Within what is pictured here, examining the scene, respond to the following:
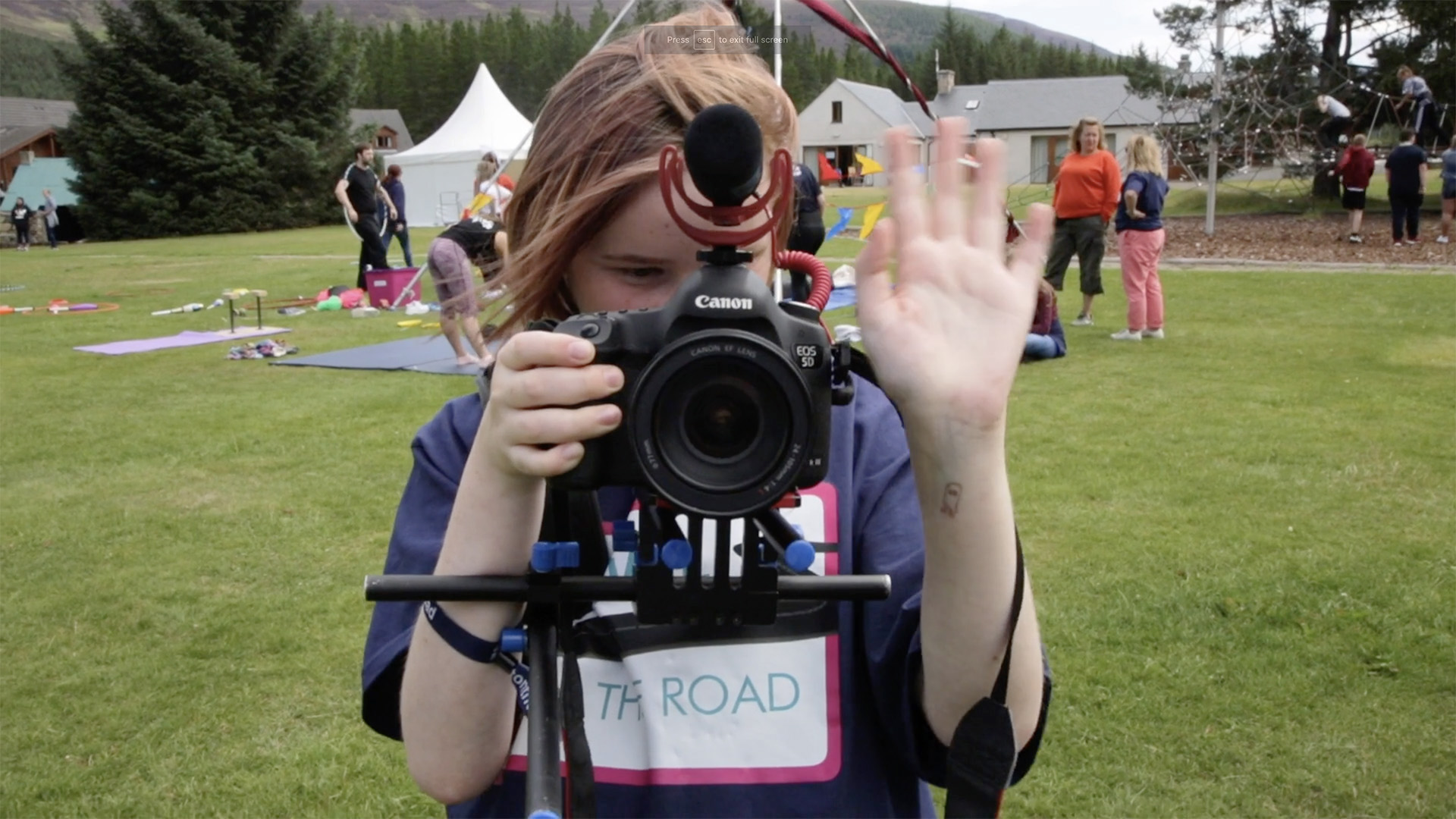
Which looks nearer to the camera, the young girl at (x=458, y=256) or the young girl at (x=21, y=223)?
the young girl at (x=458, y=256)

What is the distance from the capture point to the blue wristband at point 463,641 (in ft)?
4.27

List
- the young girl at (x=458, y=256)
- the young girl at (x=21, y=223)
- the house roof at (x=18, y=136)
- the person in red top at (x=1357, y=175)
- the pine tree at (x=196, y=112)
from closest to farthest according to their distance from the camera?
1. the young girl at (x=458, y=256)
2. the person in red top at (x=1357, y=175)
3. the young girl at (x=21, y=223)
4. the pine tree at (x=196, y=112)
5. the house roof at (x=18, y=136)

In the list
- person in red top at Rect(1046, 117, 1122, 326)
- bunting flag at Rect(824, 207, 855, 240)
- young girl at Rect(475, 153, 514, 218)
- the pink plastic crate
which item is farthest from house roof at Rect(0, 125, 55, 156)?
bunting flag at Rect(824, 207, 855, 240)

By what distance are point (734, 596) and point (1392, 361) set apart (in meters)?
9.28

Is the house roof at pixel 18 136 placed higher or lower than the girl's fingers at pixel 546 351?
higher

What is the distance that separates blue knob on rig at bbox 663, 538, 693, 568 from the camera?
3.72ft

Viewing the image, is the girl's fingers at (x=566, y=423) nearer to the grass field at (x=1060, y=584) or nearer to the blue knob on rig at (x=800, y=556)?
the blue knob on rig at (x=800, y=556)

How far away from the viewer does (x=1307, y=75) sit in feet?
74.5

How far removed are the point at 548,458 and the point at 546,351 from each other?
4.4 inches

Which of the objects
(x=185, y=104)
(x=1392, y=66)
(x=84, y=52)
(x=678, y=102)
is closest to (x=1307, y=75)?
(x=1392, y=66)

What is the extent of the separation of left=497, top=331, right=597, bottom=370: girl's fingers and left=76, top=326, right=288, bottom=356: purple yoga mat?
11585 mm

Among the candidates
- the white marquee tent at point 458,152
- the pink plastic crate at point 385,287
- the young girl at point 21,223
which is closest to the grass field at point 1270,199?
the white marquee tent at point 458,152

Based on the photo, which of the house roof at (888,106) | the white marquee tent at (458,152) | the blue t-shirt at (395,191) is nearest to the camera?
the house roof at (888,106)

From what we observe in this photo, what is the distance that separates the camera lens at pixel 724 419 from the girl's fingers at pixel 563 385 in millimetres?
92
